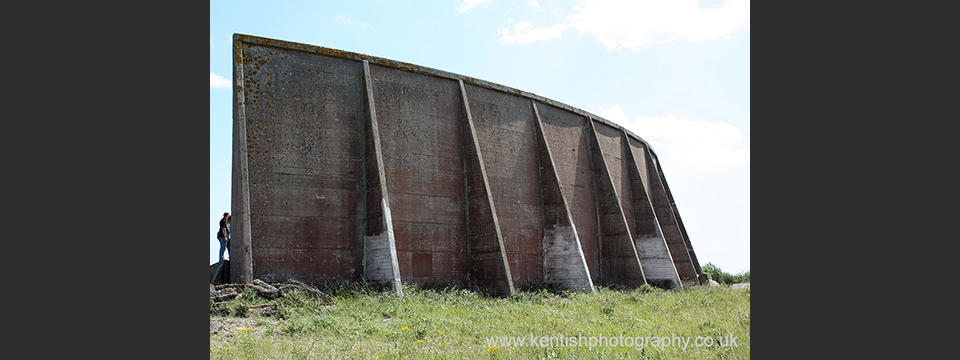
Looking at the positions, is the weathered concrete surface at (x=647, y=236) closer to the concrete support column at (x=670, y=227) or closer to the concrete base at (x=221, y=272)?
the concrete support column at (x=670, y=227)

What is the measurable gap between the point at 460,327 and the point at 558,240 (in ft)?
22.8

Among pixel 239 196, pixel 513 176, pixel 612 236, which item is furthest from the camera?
pixel 612 236

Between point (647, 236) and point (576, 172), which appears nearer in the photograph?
point (576, 172)

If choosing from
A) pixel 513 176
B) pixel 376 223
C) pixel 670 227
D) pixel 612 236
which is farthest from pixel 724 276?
pixel 376 223

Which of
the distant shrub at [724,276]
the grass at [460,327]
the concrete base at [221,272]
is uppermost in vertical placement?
the concrete base at [221,272]

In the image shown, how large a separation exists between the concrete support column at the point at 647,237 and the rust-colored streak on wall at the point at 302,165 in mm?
9939

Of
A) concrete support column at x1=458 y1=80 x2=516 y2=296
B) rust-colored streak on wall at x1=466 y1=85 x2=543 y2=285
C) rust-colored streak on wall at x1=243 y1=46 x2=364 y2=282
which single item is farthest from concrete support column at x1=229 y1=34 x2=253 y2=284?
rust-colored streak on wall at x1=466 y1=85 x2=543 y2=285

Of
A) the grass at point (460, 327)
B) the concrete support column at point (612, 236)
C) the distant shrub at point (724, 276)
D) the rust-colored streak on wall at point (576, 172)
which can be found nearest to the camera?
the grass at point (460, 327)

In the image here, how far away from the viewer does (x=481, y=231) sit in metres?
13.6

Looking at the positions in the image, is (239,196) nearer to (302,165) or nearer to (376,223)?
(302,165)

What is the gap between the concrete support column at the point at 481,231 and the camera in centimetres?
1308

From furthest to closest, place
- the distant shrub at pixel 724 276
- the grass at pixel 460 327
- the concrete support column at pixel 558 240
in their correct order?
the distant shrub at pixel 724 276
the concrete support column at pixel 558 240
the grass at pixel 460 327

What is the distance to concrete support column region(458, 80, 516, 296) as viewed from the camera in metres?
13.1

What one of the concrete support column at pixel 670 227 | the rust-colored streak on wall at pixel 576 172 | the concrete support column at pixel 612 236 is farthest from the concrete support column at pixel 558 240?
the concrete support column at pixel 670 227
